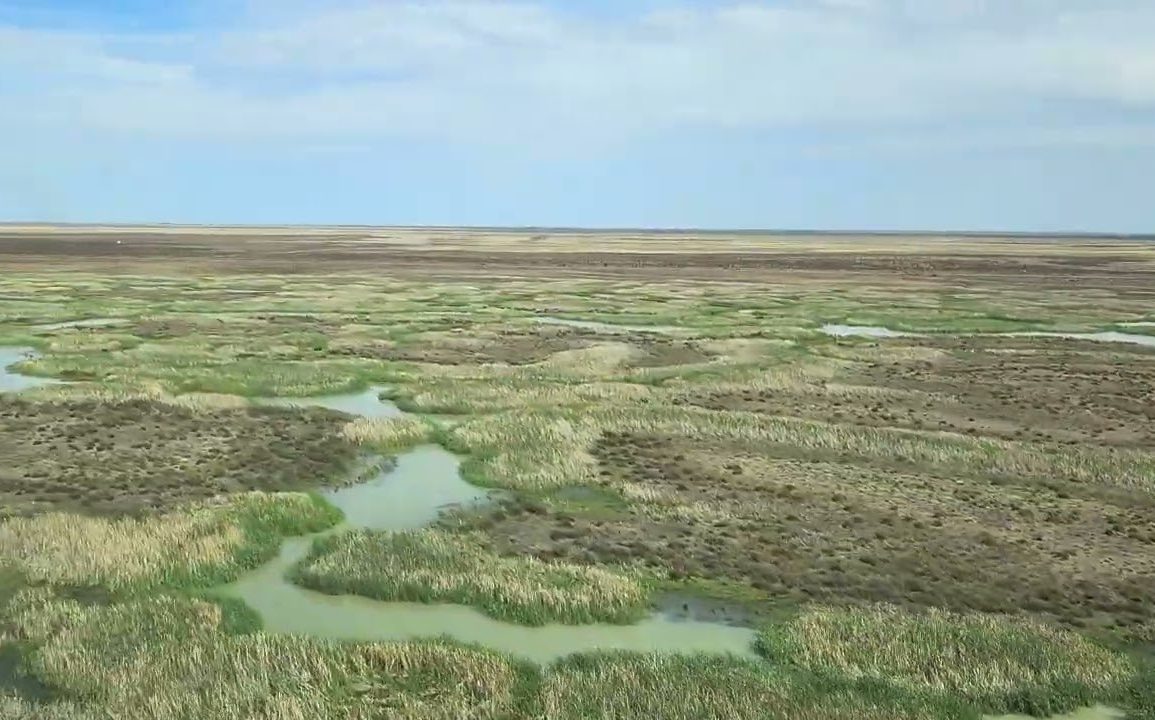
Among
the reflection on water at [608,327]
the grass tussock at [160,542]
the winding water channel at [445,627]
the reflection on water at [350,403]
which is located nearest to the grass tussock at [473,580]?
the winding water channel at [445,627]

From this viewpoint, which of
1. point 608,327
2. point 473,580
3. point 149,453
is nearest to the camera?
point 473,580

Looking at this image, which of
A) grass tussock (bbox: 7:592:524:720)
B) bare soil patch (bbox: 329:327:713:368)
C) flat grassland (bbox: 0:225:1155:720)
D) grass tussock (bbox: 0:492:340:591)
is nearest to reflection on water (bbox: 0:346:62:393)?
flat grassland (bbox: 0:225:1155:720)

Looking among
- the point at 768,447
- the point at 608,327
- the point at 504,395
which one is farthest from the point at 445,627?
the point at 608,327

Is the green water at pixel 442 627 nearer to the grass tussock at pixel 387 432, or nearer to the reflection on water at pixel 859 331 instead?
the grass tussock at pixel 387 432

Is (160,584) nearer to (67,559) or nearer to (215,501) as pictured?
(67,559)

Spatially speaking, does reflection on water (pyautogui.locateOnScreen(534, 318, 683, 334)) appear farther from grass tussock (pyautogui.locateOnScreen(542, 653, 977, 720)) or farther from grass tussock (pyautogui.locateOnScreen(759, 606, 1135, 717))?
grass tussock (pyautogui.locateOnScreen(542, 653, 977, 720))

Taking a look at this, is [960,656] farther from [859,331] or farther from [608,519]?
[859,331]
